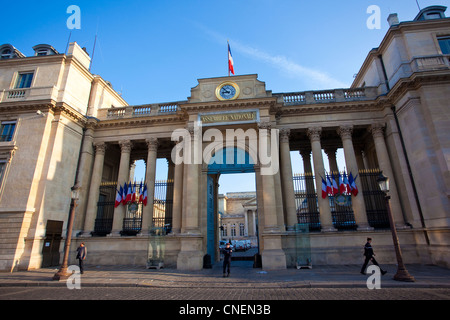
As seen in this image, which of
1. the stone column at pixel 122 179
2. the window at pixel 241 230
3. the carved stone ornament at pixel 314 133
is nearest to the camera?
the stone column at pixel 122 179

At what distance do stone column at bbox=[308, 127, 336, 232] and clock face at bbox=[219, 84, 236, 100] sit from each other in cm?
578

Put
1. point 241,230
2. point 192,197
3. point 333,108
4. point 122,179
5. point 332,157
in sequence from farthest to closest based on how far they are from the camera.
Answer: point 241,230, point 332,157, point 122,179, point 333,108, point 192,197

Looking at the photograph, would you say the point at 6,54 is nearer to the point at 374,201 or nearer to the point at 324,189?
the point at 324,189

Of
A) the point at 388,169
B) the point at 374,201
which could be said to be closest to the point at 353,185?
the point at 388,169

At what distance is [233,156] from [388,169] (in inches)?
384

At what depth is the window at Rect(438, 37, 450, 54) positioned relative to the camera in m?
15.2

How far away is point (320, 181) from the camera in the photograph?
1583 centimetres

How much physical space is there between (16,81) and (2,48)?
3797 millimetres

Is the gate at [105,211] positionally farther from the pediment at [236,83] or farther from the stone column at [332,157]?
the stone column at [332,157]

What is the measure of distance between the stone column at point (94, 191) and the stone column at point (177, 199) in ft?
19.0

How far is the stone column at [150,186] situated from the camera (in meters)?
16.2

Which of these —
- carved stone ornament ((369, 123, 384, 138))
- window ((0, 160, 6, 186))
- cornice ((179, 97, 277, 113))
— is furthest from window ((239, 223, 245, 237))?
window ((0, 160, 6, 186))

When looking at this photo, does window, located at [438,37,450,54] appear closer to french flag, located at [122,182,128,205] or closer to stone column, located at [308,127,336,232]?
stone column, located at [308,127,336,232]

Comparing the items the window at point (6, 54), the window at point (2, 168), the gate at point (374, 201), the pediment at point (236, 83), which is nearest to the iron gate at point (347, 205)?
the gate at point (374, 201)
